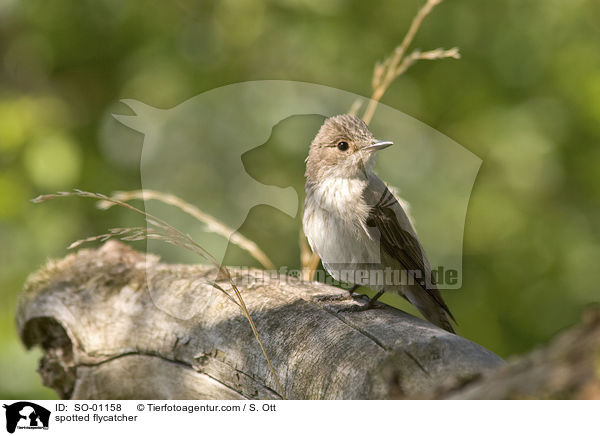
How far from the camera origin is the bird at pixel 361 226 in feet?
10.1

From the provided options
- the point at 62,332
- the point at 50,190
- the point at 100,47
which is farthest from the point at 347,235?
the point at 100,47

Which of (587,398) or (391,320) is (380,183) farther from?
(587,398)

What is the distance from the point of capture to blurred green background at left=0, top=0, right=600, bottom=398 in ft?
15.4

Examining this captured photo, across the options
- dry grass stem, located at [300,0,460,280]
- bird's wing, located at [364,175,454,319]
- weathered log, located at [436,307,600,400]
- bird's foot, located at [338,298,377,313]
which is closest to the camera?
weathered log, located at [436,307,600,400]

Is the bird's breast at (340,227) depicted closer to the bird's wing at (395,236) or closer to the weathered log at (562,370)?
the bird's wing at (395,236)

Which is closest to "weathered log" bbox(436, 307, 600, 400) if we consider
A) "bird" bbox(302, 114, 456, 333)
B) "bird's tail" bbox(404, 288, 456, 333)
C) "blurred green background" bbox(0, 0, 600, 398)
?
"bird" bbox(302, 114, 456, 333)

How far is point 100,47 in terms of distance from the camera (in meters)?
5.13

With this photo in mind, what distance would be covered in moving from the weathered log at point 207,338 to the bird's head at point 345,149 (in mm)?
618

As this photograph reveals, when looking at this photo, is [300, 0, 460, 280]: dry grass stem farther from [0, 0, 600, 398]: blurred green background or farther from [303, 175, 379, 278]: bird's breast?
[0, 0, 600, 398]: blurred green background

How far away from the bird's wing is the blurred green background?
1.35 meters

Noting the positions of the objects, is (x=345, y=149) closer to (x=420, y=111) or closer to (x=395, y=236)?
(x=395, y=236)

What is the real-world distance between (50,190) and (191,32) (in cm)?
165
